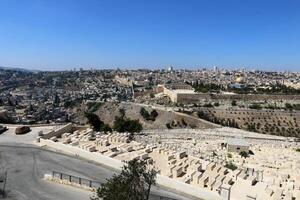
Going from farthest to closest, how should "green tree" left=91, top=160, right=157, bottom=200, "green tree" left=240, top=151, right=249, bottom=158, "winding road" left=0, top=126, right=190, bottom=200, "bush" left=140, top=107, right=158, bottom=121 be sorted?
1. "bush" left=140, top=107, right=158, bottom=121
2. "green tree" left=240, top=151, right=249, bottom=158
3. "winding road" left=0, top=126, right=190, bottom=200
4. "green tree" left=91, top=160, right=157, bottom=200

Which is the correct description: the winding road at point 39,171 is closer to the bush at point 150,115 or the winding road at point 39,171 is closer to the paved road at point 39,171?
the paved road at point 39,171

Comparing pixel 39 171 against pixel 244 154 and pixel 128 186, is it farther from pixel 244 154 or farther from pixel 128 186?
pixel 244 154

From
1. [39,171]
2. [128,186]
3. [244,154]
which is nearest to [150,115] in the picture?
[244,154]

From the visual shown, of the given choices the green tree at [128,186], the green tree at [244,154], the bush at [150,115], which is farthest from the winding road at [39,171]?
the bush at [150,115]

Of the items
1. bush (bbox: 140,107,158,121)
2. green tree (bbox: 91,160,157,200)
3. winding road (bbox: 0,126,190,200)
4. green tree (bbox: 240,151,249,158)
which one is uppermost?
green tree (bbox: 91,160,157,200)

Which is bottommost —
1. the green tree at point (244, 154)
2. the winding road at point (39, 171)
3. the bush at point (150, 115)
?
the bush at point (150, 115)

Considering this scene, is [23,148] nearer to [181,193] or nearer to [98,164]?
[98,164]

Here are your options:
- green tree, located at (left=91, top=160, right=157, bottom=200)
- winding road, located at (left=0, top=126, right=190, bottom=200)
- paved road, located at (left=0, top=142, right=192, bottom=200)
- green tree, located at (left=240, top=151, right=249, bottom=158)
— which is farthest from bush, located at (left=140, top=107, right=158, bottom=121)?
green tree, located at (left=91, top=160, right=157, bottom=200)

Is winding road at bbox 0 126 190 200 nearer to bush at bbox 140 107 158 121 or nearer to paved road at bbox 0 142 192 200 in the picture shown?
paved road at bbox 0 142 192 200

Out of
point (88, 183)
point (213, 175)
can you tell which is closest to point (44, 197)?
point (88, 183)
